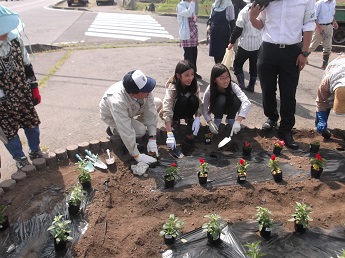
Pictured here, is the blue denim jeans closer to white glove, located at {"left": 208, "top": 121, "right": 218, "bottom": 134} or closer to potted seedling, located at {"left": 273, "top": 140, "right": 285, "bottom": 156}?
white glove, located at {"left": 208, "top": 121, "right": 218, "bottom": 134}

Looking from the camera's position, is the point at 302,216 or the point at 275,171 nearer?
the point at 302,216

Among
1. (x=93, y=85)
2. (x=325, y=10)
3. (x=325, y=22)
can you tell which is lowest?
(x=93, y=85)

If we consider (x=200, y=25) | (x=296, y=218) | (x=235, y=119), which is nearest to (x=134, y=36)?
(x=200, y=25)

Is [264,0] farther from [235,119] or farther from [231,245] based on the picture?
[231,245]

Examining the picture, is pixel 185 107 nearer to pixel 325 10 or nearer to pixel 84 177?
pixel 84 177

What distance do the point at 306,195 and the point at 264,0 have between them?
2.12 meters

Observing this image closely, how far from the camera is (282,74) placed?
3967mm

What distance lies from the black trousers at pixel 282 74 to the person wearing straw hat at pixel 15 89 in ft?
8.84

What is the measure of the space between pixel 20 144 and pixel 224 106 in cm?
249

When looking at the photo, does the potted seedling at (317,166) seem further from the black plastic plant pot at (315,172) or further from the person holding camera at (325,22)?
the person holding camera at (325,22)

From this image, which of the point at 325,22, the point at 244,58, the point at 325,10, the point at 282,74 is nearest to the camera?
the point at 282,74

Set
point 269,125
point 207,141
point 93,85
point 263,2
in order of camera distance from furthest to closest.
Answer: point 93,85, point 269,125, point 207,141, point 263,2

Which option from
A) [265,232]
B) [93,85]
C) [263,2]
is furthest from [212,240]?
[93,85]

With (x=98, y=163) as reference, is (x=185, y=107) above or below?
above
